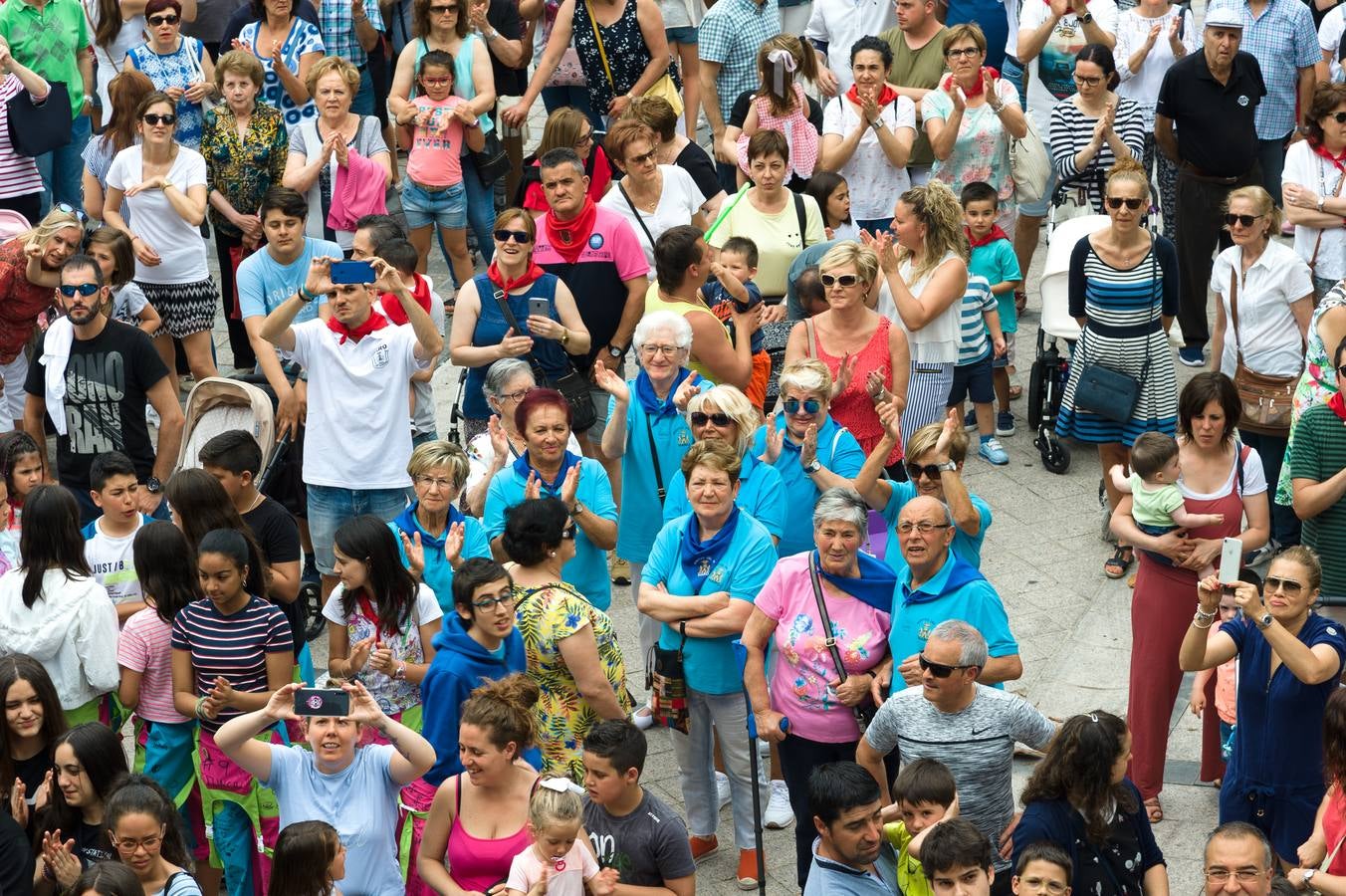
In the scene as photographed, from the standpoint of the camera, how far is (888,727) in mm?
6680

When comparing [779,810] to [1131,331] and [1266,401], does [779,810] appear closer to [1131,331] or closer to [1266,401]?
[1131,331]

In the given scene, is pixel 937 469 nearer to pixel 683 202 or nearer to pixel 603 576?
pixel 603 576

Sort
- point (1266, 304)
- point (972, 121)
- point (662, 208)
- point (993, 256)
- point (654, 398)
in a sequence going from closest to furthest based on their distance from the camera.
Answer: point (654, 398) < point (1266, 304) < point (662, 208) < point (993, 256) < point (972, 121)

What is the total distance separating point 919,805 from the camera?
6.24 m

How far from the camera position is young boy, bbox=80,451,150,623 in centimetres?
791

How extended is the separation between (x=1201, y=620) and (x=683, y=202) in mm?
4406

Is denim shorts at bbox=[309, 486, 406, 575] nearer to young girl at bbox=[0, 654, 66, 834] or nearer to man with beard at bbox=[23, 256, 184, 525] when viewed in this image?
man with beard at bbox=[23, 256, 184, 525]

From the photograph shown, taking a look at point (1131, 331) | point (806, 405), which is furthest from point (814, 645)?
point (1131, 331)

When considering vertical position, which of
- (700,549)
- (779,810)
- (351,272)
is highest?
(351,272)

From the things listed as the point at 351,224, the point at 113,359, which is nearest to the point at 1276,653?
the point at 113,359

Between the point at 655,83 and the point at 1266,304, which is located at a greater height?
the point at 655,83

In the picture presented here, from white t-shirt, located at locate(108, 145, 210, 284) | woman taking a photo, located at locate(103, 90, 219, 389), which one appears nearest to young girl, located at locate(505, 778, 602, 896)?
woman taking a photo, located at locate(103, 90, 219, 389)

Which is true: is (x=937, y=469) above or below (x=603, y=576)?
above

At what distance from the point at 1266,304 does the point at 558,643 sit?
4.31 metres
